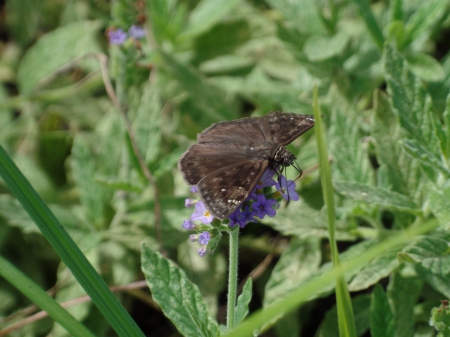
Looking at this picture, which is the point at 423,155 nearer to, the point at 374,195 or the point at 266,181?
the point at 374,195

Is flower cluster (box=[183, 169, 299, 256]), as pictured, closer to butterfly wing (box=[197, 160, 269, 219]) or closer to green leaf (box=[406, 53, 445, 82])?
butterfly wing (box=[197, 160, 269, 219])

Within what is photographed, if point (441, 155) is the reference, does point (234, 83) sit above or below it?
above

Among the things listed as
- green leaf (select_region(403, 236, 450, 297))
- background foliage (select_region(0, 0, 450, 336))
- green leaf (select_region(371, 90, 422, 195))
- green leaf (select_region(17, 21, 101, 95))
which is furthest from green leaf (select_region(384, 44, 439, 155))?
green leaf (select_region(17, 21, 101, 95))

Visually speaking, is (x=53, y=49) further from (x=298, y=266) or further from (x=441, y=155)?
(x=441, y=155)

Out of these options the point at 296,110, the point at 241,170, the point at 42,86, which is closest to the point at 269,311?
the point at 241,170

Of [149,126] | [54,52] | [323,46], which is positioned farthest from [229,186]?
[54,52]

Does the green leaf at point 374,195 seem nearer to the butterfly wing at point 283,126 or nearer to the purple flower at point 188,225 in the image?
the butterfly wing at point 283,126

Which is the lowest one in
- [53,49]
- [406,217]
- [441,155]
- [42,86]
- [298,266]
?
[298,266]
